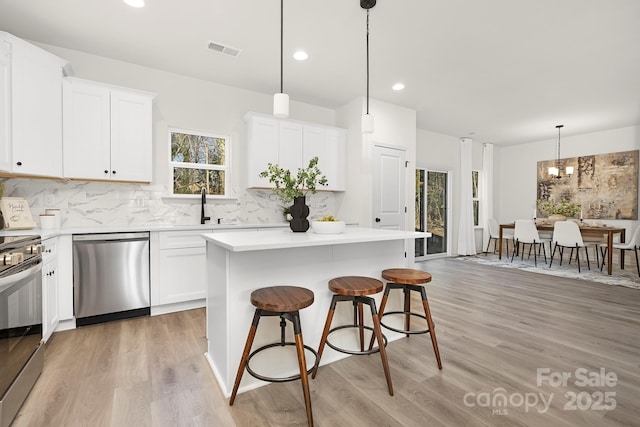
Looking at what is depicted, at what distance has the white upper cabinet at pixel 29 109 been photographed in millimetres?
2537

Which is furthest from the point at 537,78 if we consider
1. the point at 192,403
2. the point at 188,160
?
the point at 192,403

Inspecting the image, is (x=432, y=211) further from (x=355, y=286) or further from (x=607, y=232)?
(x=355, y=286)

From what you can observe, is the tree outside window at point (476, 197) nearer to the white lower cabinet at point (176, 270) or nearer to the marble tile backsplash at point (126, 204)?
the marble tile backsplash at point (126, 204)

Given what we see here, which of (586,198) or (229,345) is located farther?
(586,198)

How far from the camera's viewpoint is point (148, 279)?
123 inches

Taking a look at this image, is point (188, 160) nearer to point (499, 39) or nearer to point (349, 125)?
point (349, 125)

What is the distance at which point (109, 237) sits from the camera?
→ 2.91 m

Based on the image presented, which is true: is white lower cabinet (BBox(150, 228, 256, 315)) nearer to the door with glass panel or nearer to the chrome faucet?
the chrome faucet

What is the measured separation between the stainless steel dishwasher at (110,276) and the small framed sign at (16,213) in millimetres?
526

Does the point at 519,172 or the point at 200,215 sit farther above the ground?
the point at 519,172

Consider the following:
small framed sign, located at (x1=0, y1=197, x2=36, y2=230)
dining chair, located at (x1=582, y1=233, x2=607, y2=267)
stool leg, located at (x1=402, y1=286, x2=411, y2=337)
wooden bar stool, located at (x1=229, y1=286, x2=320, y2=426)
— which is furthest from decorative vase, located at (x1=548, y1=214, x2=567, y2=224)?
small framed sign, located at (x1=0, y1=197, x2=36, y2=230)

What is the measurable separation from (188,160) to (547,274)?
600cm

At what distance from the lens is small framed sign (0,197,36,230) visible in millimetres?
2738

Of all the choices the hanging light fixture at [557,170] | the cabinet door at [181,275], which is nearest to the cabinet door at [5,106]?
the cabinet door at [181,275]
